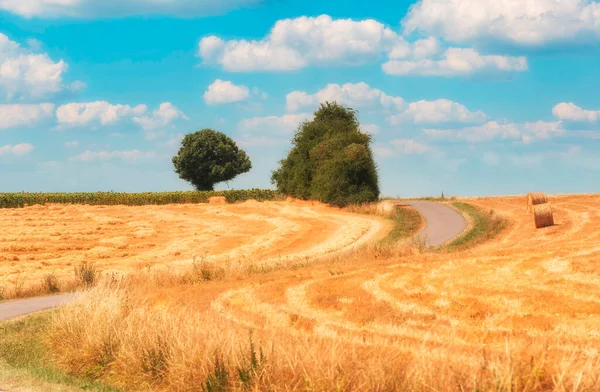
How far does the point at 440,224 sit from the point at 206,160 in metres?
63.1

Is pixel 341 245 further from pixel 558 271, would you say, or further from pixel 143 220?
pixel 143 220

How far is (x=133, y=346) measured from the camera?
1281cm

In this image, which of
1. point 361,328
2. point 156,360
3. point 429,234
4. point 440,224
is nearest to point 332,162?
point 440,224

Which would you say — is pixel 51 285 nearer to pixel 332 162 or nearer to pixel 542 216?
pixel 542 216

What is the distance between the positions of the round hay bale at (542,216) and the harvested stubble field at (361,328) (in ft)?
44.0

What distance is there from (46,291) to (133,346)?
14031 millimetres

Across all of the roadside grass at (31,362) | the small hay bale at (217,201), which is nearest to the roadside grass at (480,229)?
the roadside grass at (31,362)

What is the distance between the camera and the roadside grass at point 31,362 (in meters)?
12.2

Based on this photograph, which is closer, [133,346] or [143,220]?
[133,346]

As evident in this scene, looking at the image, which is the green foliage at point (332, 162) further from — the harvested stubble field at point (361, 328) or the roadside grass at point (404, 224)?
the harvested stubble field at point (361, 328)

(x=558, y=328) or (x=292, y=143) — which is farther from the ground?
(x=292, y=143)

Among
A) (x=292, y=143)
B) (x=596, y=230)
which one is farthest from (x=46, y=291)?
(x=292, y=143)

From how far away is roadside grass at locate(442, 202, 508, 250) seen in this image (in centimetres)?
4015

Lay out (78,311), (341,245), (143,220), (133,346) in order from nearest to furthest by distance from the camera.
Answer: (133,346), (78,311), (341,245), (143,220)
